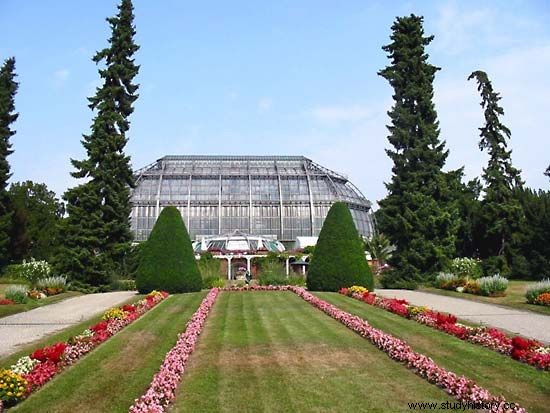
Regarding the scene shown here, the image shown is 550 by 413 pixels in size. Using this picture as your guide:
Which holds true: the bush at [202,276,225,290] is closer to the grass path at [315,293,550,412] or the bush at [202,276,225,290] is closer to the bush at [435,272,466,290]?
the bush at [435,272,466,290]

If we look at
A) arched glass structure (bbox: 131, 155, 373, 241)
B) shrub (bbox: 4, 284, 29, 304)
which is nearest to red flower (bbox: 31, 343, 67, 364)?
shrub (bbox: 4, 284, 29, 304)

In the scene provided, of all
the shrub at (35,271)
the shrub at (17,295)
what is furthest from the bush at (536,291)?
the shrub at (35,271)

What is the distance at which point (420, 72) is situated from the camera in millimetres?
32531

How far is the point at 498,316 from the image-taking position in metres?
16.2

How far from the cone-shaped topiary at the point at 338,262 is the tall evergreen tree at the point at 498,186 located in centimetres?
1618

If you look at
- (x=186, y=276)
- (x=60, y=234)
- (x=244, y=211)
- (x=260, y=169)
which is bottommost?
(x=186, y=276)

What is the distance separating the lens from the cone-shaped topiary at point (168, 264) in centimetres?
2362

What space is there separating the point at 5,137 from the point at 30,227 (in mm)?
8855

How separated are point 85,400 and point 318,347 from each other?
15.3 ft

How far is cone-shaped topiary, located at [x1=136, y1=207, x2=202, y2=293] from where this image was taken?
23.6 metres

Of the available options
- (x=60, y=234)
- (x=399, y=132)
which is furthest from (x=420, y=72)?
(x=60, y=234)

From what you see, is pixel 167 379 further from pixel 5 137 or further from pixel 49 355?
pixel 5 137

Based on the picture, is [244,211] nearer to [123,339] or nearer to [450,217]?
[450,217]

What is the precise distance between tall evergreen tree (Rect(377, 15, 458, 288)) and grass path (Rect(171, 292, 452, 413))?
19.0 meters
